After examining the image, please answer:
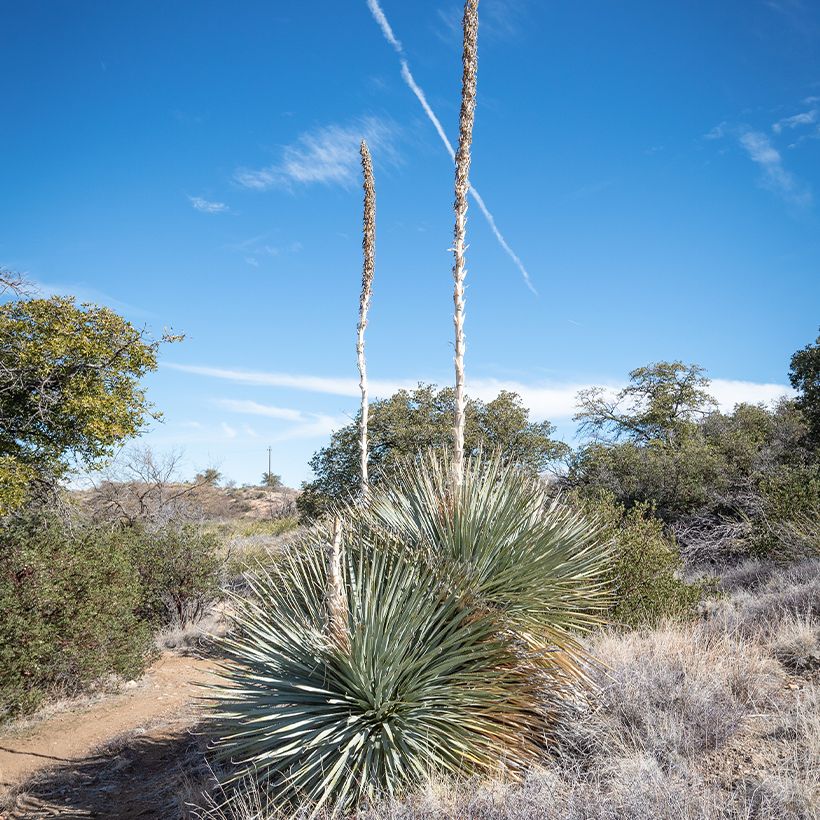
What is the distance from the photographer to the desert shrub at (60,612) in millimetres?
7797

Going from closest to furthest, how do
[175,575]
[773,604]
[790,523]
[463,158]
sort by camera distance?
[463,158] < [773,604] < [790,523] < [175,575]

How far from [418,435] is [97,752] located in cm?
1307

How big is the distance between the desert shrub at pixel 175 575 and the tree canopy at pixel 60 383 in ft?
7.02

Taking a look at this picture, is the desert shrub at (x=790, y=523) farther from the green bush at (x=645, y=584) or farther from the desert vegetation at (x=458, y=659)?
the green bush at (x=645, y=584)

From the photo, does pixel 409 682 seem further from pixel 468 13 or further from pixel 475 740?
pixel 468 13

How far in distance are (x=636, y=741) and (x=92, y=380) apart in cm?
1037

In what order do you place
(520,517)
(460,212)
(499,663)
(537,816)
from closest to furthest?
(537,816)
(499,663)
(520,517)
(460,212)

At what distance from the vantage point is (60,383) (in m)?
11.2

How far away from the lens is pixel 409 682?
13.1ft

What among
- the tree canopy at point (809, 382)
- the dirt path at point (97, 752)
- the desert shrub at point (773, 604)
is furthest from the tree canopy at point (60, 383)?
the tree canopy at point (809, 382)

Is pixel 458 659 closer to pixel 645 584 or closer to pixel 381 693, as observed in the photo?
pixel 381 693

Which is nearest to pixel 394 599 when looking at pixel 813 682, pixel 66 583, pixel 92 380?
pixel 813 682

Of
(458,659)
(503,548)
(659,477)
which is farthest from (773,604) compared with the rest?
(659,477)

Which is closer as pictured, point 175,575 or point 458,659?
point 458,659
